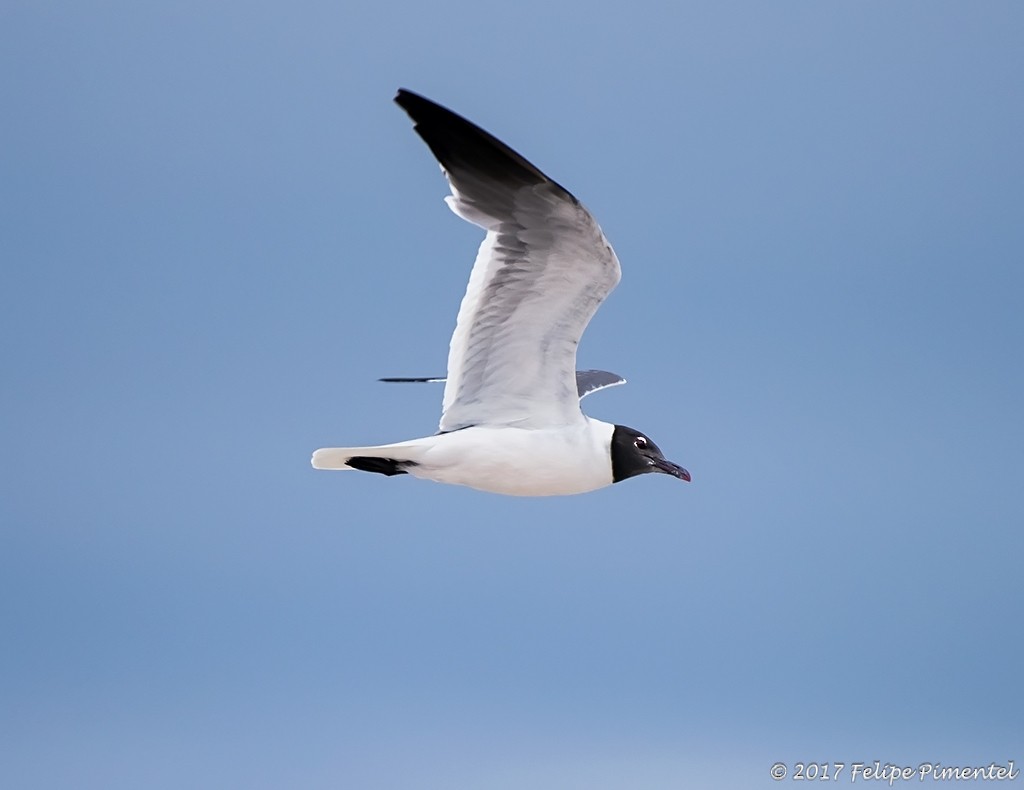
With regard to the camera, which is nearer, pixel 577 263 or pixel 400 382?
pixel 577 263

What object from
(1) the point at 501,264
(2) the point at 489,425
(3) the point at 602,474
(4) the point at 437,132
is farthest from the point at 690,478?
(4) the point at 437,132

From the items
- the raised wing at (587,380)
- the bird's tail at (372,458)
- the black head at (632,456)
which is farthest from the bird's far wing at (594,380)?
the bird's tail at (372,458)

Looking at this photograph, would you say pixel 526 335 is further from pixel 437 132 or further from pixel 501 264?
pixel 437 132

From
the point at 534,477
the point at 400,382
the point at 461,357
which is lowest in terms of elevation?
the point at 534,477

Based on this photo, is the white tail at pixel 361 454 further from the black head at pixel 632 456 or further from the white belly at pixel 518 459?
the black head at pixel 632 456

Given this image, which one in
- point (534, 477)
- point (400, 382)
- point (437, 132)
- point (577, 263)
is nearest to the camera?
point (437, 132)

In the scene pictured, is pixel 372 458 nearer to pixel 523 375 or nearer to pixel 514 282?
pixel 523 375

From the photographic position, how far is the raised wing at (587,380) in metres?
8.66

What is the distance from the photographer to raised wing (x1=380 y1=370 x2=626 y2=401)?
341 inches

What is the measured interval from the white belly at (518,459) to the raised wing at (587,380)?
112 centimetres

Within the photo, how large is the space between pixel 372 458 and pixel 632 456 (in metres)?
1.29

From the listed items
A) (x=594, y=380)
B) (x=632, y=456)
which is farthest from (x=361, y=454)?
(x=594, y=380)

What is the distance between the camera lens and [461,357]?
727 cm

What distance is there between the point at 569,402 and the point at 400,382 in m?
1.64
